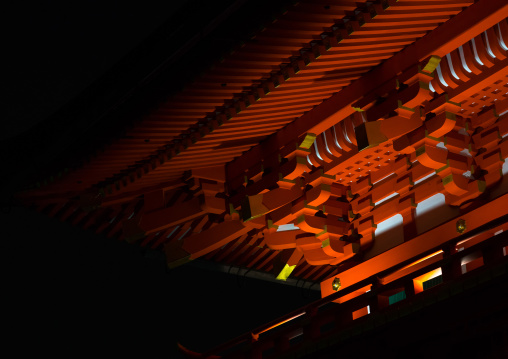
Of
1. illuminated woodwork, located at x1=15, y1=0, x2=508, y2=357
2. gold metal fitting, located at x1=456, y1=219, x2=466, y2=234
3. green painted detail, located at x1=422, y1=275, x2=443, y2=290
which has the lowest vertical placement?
gold metal fitting, located at x1=456, y1=219, x2=466, y2=234

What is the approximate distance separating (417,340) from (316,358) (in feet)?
3.08

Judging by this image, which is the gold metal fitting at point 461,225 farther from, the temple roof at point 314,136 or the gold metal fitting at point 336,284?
the gold metal fitting at point 336,284

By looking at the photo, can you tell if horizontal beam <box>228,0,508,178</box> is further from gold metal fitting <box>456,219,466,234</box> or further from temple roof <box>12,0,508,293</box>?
gold metal fitting <box>456,219,466,234</box>

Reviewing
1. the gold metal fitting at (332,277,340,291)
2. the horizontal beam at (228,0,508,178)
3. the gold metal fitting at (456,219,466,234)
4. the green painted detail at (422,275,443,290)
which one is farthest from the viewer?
the green painted detail at (422,275,443,290)

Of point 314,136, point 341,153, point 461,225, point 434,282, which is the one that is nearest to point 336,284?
point 434,282

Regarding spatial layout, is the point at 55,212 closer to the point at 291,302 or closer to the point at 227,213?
the point at 227,213

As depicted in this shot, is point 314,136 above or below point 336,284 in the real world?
above

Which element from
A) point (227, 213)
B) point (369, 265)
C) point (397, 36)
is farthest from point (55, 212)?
point (397, 36)

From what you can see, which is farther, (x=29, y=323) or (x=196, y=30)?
(x=29, y=323)

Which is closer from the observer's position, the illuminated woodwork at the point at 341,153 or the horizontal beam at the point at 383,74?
the horizontal beam at the point at 383,74

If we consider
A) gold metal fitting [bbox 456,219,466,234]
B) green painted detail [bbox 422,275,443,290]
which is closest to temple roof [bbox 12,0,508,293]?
gold metal fitting [bbox 456,219,466,234]

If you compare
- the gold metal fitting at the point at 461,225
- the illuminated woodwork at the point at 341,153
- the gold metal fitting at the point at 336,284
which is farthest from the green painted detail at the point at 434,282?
the gold metal fitting at the point at 461,225

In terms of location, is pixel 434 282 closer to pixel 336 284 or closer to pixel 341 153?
pixel 336 284

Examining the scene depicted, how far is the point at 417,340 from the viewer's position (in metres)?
5.51
